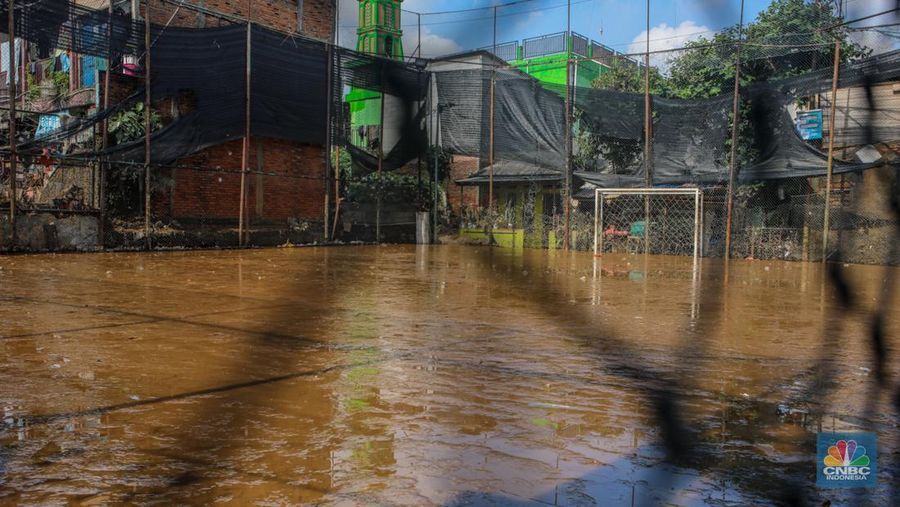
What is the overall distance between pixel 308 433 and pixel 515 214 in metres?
15.8

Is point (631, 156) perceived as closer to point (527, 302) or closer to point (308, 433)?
point (527, 302)

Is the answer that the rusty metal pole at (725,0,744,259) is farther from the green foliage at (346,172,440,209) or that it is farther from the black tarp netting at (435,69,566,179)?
the green foliage at (346,172,440,209)

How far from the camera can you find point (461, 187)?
1980 centimetres

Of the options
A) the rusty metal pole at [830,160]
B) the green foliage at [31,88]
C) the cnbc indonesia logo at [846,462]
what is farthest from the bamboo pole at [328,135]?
the cnbc indonesia logo at [846,462]

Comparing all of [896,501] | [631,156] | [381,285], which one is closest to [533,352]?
[896,501]

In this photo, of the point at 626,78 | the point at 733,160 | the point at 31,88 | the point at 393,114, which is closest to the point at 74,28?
the point at 31,88

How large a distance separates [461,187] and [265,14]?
6738mm

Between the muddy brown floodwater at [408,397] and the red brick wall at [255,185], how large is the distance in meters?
8.35

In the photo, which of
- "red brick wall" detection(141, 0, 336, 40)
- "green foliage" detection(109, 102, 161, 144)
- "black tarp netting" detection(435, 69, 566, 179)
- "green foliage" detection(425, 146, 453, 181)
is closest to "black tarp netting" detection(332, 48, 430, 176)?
"green foliage" detection(425, 146, 453, 181)

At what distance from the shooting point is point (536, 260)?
11.8m

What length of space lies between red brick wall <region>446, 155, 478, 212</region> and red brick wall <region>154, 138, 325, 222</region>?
401cm

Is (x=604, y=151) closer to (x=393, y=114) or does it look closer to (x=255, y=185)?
(x=393, y=114)

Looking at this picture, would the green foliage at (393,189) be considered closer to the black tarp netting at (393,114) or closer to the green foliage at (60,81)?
the black tarp netting at (393,114)

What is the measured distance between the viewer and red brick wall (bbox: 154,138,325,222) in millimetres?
14023
